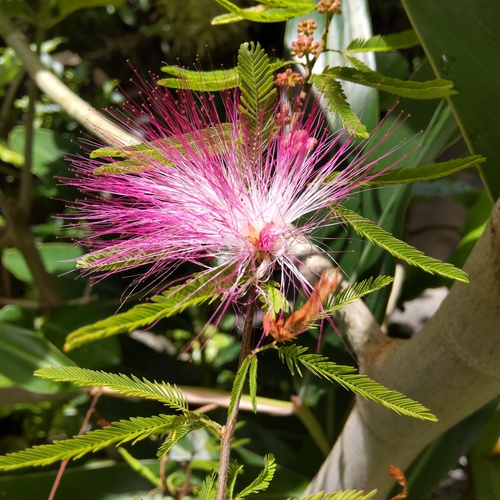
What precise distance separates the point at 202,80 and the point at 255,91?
3.5 inches

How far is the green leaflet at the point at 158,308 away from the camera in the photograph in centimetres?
31

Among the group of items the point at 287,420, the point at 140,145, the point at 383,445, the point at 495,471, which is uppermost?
the point at 140,145

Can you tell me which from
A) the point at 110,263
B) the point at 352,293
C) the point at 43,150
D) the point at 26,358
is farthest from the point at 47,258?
the point at 352,293

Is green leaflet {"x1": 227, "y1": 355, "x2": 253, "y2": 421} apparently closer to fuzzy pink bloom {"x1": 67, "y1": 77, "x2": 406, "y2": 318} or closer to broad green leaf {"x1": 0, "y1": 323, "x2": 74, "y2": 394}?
fuzzy pink bloom {"x1": 67, "y1": 77, "x2": 406, "y2": 318}

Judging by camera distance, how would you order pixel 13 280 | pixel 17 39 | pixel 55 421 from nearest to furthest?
pixel 17 39
pixel 55 421
pixel 13 280

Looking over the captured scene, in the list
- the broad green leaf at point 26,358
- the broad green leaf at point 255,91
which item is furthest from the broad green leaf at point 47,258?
the broad green leaf at point 255,91

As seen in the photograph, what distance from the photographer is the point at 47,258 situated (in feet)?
3.60

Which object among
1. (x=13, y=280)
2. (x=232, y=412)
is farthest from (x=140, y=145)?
(x=13, y=280)

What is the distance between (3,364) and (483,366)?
55 cm

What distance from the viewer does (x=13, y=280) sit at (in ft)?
4.71

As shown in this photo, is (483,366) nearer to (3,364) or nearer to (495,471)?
(495,471)

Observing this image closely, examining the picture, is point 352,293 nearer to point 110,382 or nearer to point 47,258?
point 110,382

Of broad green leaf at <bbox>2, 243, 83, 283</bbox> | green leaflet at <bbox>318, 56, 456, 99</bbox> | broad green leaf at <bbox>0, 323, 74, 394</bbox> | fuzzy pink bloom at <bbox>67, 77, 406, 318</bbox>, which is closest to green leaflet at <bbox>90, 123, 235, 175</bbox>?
fuzzy pink bloom at <bbox>67, 77, 406, 318</bbox>

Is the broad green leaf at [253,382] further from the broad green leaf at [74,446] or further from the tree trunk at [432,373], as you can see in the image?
the tree trunk at [432,373]
